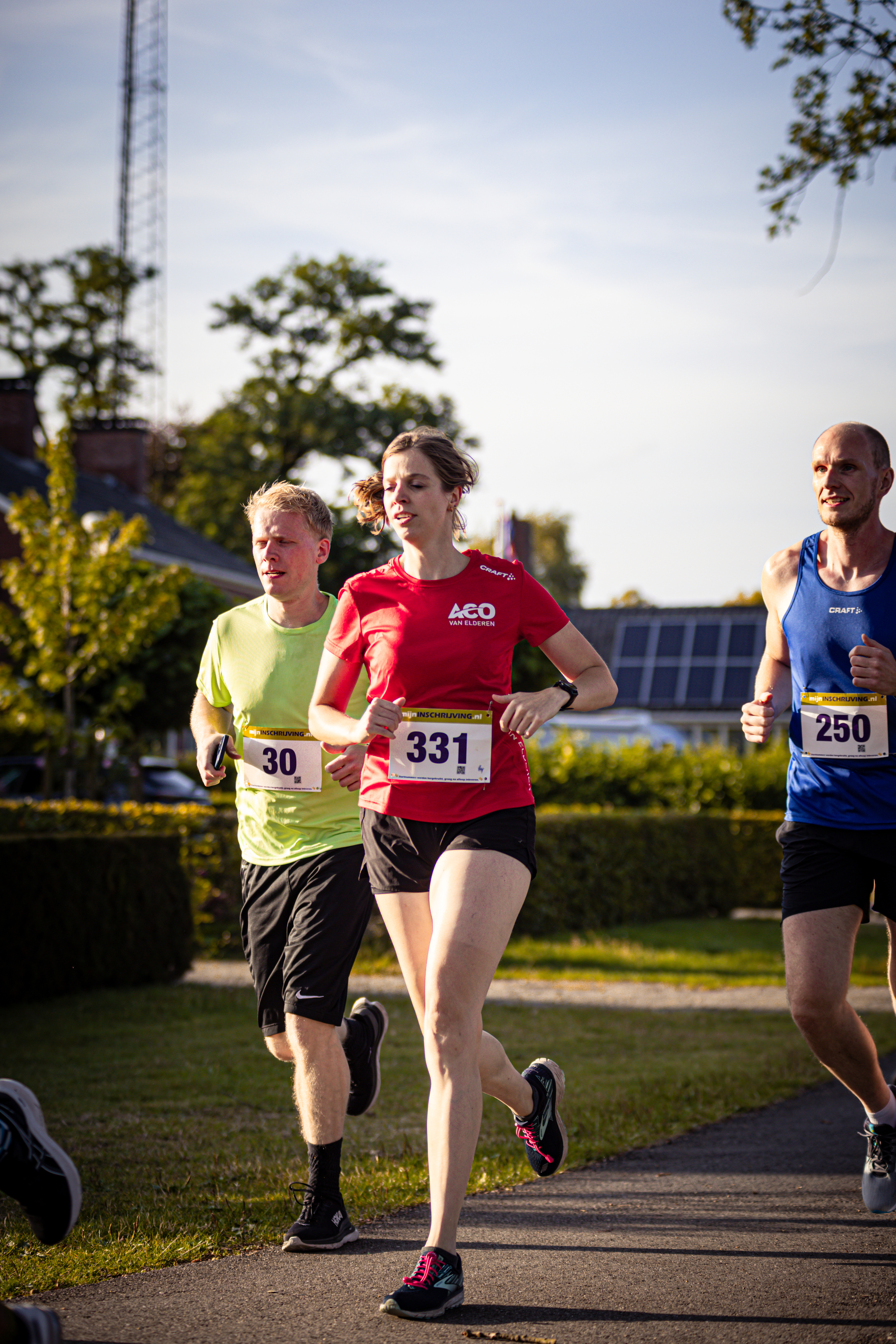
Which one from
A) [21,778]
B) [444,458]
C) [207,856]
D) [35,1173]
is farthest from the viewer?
[21,778]

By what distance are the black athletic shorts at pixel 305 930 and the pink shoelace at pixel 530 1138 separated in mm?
780

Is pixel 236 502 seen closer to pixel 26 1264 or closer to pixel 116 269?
pixel 116 269

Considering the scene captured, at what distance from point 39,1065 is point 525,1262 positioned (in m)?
4.85

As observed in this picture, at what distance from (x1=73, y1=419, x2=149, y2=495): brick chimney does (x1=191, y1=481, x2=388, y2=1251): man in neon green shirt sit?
33.3 metres

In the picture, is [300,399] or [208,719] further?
[300,399]

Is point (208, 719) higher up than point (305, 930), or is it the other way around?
point (208, 719)

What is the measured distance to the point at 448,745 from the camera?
421cm

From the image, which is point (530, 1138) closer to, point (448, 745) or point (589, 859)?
point (448, 745)

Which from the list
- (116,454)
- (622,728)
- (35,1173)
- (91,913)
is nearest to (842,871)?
(35,1173)

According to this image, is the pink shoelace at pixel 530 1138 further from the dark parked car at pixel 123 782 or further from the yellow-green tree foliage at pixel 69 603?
the dark parked car at pixel 123 782

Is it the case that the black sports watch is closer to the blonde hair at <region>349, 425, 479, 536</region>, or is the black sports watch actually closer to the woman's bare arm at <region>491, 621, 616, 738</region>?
the woman's bare arm at <region>491, 621, 616, 738</region>

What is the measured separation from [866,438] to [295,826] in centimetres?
238

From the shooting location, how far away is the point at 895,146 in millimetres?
10523

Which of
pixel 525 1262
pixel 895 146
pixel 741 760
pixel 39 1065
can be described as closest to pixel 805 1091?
pixel 525 1262
